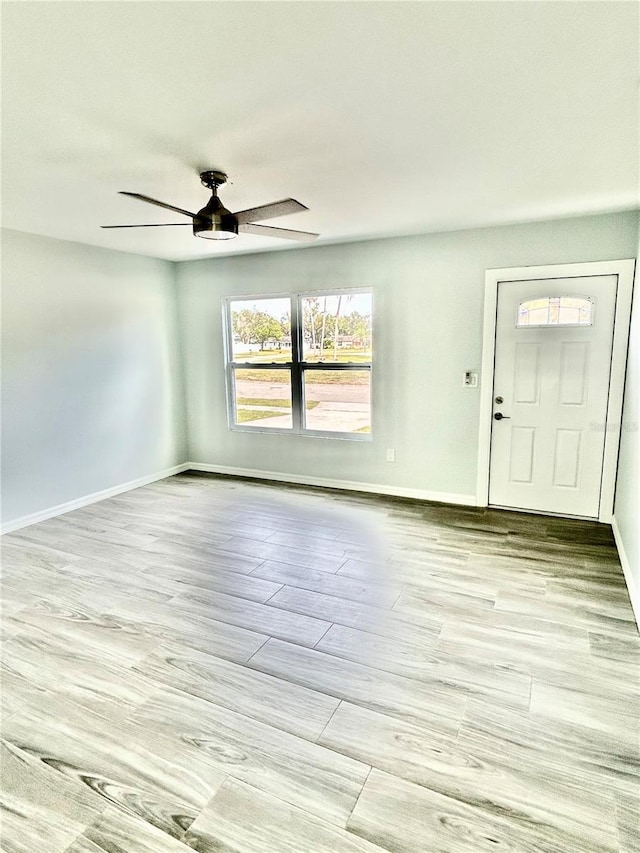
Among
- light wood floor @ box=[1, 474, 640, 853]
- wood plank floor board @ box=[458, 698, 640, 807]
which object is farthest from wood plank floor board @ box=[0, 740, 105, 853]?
wood plank floor board @ box=[458, 698, 640, 807]

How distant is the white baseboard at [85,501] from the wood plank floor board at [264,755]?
2638mm

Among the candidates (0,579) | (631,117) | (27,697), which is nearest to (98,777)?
(27,697)

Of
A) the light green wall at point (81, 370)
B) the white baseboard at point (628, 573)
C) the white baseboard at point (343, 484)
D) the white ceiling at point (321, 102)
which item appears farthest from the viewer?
the white baseboard at point (343, 484)

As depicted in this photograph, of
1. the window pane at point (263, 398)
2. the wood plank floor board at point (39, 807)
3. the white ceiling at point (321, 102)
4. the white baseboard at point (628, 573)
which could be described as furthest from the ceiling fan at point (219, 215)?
the white baseboard at point (628, 573)

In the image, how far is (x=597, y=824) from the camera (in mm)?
1487

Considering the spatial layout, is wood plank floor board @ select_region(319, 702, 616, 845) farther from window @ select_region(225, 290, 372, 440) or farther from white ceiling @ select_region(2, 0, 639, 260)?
window @ select_region(225, 290, 372, 440)

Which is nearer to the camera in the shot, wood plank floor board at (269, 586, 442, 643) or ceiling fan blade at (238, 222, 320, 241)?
wood plank floor board at (269, 586, 442, 643)

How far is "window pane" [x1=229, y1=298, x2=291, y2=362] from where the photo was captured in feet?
16.5

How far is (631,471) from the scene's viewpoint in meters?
3.14

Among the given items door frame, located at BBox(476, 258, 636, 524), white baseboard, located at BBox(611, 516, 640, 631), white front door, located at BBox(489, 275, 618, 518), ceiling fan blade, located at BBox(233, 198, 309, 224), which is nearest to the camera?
ceiling fan blade, located at BBox(233, 198, 309, 224)

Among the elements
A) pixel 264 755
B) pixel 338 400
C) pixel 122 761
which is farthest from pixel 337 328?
pixel 122 761

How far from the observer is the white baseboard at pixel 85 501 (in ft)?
12.9

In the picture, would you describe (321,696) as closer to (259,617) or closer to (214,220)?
(259,617)

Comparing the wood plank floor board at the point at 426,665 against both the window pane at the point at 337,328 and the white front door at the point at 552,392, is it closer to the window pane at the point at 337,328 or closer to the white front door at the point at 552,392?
the white front door at the point at 552,392
